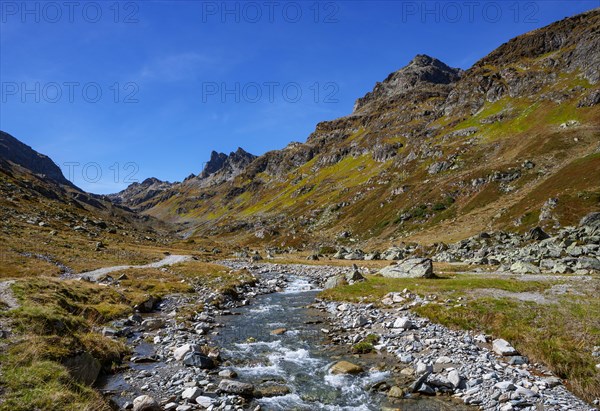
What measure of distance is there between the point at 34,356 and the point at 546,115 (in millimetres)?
164331

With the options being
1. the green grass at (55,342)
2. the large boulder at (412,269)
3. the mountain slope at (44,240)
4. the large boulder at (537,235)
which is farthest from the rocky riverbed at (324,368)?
the large boulder at (537,235)

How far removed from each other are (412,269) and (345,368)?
28216 millimetres

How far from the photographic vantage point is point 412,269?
44.5 metres

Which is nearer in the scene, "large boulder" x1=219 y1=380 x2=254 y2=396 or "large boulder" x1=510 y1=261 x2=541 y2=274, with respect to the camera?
"large boulder" x1=219 y1=380 x2=254 y2=396

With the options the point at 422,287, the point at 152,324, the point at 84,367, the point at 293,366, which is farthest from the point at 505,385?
the point at 152,324

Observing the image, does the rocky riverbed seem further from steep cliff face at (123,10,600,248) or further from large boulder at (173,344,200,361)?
steep cliff face at (123,10,600,248)

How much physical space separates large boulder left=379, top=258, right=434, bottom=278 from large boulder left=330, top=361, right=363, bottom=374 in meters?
25.7

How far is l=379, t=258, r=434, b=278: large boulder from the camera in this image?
42375 millimetres

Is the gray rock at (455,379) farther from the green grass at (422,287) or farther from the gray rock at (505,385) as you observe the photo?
the green grass at (422,287)

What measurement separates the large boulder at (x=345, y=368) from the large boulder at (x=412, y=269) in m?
25.7

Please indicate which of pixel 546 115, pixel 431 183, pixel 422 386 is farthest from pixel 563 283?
pixel 546 115

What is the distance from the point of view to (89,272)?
51.2m

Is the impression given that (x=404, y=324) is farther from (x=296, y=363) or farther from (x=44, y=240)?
(x=44, y=240)

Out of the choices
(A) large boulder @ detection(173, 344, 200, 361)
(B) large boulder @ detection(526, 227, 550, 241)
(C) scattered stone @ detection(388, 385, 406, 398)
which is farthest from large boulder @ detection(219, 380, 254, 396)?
(B) large boulder @ detection(526, 227, 550, 241)
